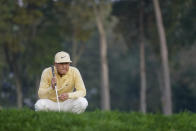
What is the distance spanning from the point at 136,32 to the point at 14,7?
10.0 m

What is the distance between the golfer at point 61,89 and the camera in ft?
31.7

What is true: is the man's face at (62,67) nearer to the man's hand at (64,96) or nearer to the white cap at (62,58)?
the white cap at (62,58)

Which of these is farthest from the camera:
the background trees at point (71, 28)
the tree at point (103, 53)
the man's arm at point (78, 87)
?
the background trees at point (71, 28)

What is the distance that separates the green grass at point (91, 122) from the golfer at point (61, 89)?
0.37 metres

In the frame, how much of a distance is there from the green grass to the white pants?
266mm

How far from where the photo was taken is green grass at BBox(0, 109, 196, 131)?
8.20 m

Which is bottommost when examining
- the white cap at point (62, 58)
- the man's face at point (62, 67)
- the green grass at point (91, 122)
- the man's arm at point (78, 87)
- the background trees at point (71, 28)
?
the green grass at point (91, 122)

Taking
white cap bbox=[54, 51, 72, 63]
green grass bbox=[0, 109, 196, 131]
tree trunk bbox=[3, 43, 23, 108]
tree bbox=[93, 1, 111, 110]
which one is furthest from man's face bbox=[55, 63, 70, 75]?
tree trunk bbox=[3, 43, 23, 108]

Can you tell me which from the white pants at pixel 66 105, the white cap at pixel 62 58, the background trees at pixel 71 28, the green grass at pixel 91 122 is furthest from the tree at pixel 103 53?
the white cap at pixel 62 58

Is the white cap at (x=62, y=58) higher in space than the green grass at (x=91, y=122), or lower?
higher

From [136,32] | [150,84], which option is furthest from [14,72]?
[150,84]

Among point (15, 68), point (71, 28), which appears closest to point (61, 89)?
point (15, 68)

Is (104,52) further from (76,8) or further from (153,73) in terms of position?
(153,73)

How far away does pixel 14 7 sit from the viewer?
39.2m
